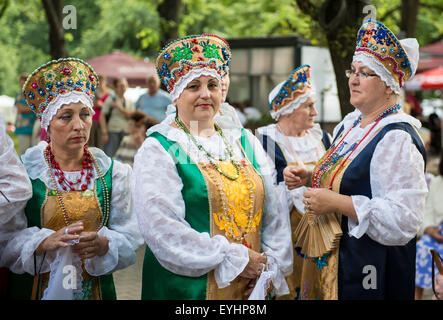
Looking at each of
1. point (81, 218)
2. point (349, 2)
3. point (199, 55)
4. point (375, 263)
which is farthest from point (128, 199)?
point (349, 2)

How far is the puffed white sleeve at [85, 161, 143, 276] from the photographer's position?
3.35m

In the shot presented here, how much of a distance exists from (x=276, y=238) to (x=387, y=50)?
1154 mm

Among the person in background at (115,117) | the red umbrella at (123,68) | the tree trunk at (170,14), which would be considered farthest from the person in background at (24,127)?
the red umbrella at (123,68)

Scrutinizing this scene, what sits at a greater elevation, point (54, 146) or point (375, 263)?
point (54, 146)

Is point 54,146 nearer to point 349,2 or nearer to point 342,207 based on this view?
point 342,207

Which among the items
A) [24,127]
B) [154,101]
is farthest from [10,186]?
[24,127]

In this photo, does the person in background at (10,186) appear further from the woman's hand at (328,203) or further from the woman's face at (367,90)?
the woman's face at (367,90)

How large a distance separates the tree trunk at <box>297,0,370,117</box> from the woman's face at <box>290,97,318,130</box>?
477mm

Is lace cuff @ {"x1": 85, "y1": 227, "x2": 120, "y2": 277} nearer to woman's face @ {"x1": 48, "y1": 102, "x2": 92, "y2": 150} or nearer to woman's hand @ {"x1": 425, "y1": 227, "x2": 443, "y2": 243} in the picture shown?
woman's face @ {"x1": 48, "y1": 102, "x2": 92, "y2": 150}

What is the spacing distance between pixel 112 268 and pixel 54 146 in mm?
716

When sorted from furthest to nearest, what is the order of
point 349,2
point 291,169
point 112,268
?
point 349,2 < point 291,169 < point 112,268

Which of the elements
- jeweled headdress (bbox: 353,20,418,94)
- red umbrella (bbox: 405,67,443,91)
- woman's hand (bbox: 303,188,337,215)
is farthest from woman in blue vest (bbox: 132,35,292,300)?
red umbrella (bbox: 405,67,443,91)

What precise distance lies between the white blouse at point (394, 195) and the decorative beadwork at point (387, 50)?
1.23 feet

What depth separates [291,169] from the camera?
12.5 feet
